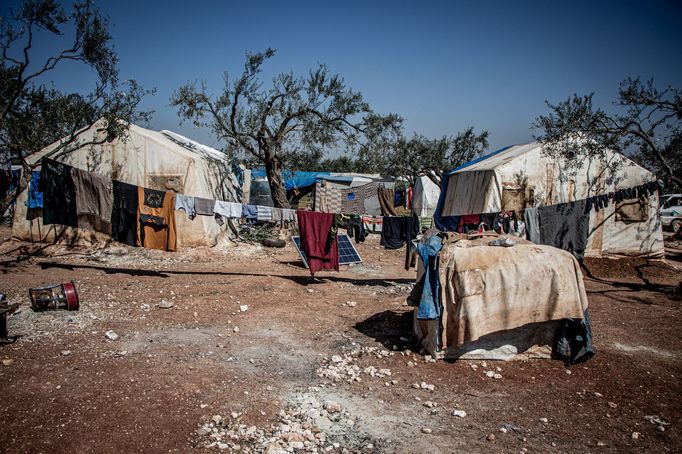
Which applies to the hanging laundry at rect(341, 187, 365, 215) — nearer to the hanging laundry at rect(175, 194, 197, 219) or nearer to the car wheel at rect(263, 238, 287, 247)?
the car wheel at rect(263, 238, 287, 247)

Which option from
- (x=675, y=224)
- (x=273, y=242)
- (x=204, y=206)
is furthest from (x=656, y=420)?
(x=675, y=224)

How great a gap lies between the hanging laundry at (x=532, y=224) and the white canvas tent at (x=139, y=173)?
31.3ft

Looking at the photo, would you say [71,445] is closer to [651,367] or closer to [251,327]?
[251,327]

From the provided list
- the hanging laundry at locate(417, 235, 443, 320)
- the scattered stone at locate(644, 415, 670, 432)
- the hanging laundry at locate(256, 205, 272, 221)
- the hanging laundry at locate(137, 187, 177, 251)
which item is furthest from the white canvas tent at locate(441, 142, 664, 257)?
the hanging laundry at locate(137, 187, 177, 251)

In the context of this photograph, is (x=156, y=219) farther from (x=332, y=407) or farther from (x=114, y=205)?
(x=332, y=407)

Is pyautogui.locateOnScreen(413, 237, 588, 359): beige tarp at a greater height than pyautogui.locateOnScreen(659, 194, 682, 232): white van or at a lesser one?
lesser

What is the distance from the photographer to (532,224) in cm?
970

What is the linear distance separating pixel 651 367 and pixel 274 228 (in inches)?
510

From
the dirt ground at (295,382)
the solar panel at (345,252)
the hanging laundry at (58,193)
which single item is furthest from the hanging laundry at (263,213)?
the hanging laundry at (58,193)

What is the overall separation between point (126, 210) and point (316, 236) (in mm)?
4773

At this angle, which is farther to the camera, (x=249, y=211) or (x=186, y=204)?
(x=249, y=211)

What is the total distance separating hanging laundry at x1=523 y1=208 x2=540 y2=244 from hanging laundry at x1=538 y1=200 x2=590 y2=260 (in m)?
0.10

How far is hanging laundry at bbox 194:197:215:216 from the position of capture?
394 inches

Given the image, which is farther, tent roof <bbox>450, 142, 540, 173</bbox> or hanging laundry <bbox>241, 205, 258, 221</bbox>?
tent roof <bbox>450, 142, 540, 173</bbox>
